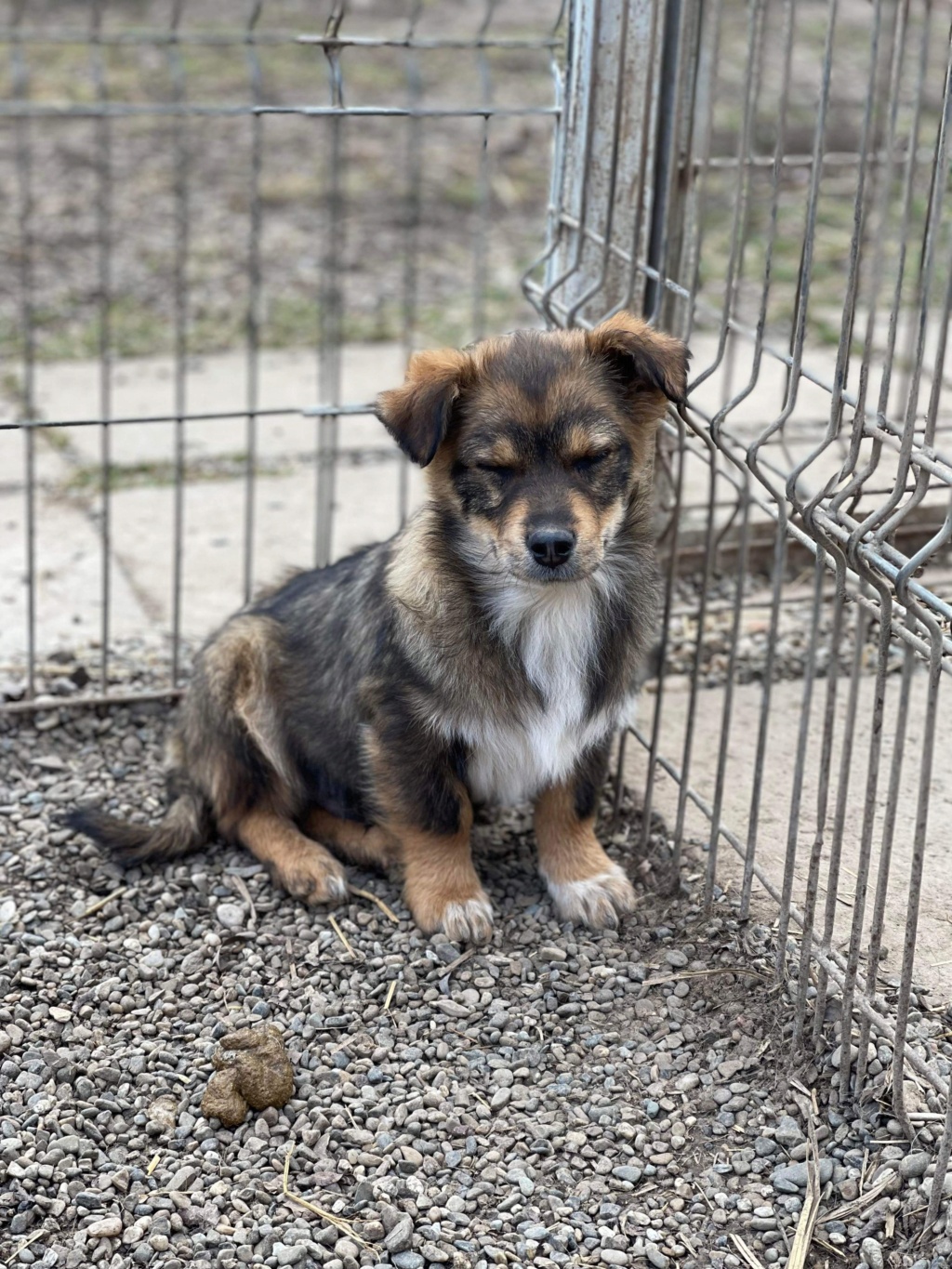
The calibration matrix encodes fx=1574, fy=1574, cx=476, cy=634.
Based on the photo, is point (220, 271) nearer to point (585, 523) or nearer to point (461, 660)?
point (461, 660)

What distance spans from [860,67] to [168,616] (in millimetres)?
10143

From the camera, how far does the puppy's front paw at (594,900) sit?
4.15m

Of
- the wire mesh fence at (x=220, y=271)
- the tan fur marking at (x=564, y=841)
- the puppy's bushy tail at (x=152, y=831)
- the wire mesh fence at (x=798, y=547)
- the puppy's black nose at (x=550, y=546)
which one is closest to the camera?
the wire mesh fence at (x=798, y=547)

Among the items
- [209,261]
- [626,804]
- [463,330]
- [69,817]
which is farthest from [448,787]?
[209,261]

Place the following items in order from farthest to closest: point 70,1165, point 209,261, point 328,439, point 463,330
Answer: point 209,261 < point 463,330 < point 328,439 < point 70,1165

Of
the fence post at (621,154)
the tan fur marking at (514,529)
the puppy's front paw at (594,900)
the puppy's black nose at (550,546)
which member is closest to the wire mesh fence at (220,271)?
the fence post at (621,154)

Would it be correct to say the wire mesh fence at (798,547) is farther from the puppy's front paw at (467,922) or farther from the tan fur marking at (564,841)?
the puppy's front paw at (467,922)

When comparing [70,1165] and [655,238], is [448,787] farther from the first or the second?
[655,238]

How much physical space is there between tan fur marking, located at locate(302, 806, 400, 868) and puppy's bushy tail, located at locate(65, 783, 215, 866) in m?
0.30

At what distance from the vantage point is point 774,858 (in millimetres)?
4203

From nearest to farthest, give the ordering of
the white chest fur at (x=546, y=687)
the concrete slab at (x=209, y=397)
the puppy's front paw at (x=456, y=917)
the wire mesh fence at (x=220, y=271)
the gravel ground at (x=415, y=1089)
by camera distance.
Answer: the gravel ground at (x=415, y=1089), the white chest fur at (x=546, y=687), the puppy's front paw at (x=456, y=917), the wire mesh fence at (x=220, y=271), the concrete slab at (x=209, y=397)

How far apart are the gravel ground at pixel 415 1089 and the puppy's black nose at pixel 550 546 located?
3.52 feet

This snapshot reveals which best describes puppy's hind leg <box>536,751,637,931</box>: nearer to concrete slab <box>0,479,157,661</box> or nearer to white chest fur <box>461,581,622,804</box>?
white chest fur <box>461,581,622,804</box>

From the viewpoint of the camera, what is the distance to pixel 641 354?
3695 millimetres
